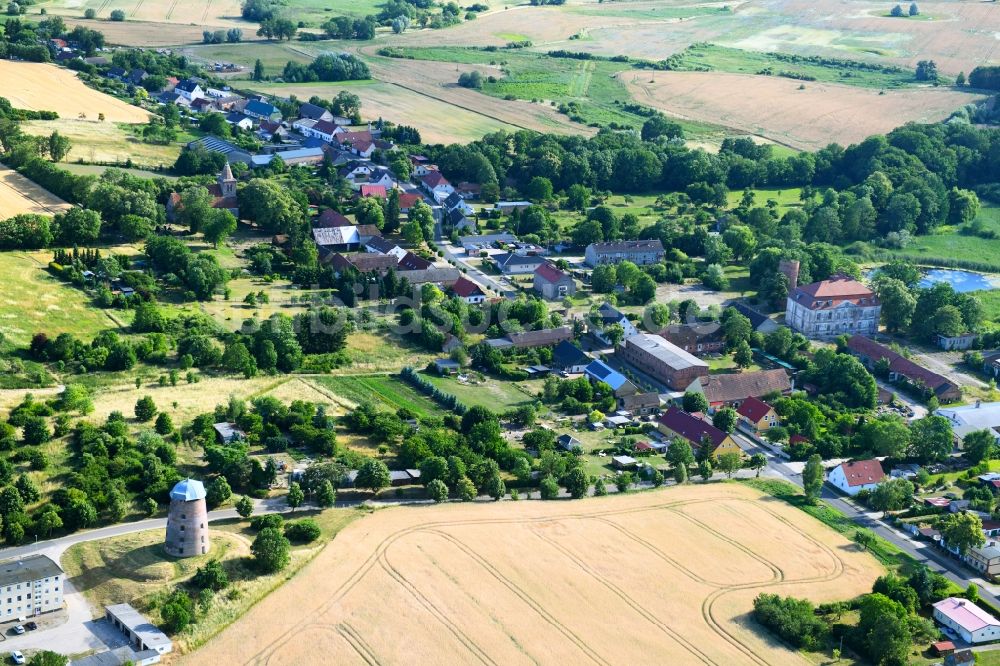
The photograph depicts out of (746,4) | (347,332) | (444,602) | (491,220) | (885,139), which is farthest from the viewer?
(746,4)

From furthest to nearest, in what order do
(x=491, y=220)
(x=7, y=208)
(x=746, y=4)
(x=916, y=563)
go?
1. (x=746, y=4)
2. (x=491, y=220)
3. (x=7, y=208)
4. (x=916, y=563)

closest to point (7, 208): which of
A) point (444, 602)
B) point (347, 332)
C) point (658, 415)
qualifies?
point (347, 332)

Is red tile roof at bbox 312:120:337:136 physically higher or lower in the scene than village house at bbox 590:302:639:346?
higher

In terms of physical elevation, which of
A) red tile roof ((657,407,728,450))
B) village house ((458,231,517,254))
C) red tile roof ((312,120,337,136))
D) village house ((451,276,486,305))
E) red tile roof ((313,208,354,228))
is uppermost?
red tile roof ((312,120,337,136))

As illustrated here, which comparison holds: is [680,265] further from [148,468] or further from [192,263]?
[148,468]

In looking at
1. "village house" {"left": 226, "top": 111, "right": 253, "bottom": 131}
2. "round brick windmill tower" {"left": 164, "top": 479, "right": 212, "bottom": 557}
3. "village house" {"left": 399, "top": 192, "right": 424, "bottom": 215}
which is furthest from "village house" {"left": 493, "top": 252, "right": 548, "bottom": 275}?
"round brick windmill tower" {"left": 164, "top": 479, "right": 212, "bottom": 557}

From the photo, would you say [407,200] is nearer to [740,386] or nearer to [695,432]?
[740,386]

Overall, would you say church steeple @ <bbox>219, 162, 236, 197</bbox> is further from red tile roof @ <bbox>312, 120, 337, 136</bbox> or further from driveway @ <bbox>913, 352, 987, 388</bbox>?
driveway @ <bbox>913, 352, 987, 388</bbox>
